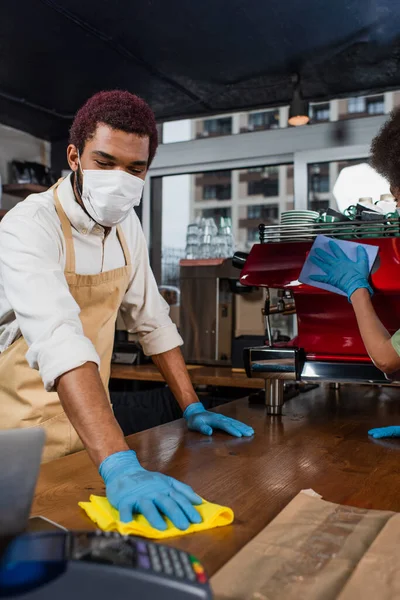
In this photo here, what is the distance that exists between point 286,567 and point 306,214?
1.11 m

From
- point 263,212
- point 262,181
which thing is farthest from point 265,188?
point 263,212

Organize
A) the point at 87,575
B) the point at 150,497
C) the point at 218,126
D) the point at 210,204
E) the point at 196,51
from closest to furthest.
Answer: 1. the point at 87,575
2. the point at 150,497
3. the point at 196,51
4. the point at 210,204
5. the point at 218,126

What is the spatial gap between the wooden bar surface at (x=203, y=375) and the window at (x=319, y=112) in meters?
2.06

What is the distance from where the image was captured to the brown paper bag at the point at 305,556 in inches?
24.4

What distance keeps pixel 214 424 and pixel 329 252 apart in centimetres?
54

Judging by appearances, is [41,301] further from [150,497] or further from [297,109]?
[297,109]

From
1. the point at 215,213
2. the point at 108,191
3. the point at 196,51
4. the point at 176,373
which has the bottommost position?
the point at 176,373

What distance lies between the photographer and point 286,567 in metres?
0.67

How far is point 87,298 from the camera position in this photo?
148 cm

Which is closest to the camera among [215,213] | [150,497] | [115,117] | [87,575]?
[87,575]

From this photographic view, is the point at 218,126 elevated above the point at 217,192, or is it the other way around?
the point at 218,126

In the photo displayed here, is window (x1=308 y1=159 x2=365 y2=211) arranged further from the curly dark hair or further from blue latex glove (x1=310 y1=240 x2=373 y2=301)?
the curly dark hair

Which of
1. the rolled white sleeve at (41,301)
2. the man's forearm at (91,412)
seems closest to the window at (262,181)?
the rolled white sleeve at (41,301)

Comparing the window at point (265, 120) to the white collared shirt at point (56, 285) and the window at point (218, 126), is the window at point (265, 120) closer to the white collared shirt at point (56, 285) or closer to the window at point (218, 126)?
the window at point (218, 126)
